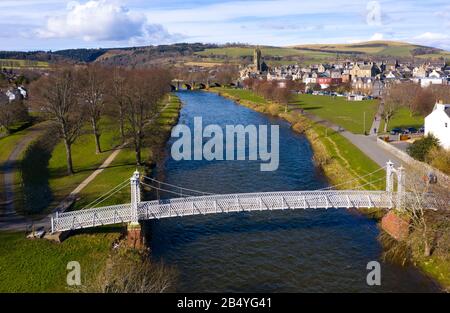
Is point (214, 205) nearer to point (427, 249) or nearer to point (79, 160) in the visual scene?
point (427, 249)

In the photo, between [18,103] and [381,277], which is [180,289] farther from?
[18,103]

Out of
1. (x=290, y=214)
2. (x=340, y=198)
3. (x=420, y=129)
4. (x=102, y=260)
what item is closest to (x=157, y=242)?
(x=102, y=260)

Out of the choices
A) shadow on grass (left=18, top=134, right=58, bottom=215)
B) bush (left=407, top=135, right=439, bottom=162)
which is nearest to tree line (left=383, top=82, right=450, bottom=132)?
bush (left=407, top=135, right=439, bottom=162)

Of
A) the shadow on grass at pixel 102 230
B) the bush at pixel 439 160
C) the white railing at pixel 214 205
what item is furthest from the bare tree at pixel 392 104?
the shadow on grass at pixel 102 230

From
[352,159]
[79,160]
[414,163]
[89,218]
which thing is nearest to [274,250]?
[89,218]

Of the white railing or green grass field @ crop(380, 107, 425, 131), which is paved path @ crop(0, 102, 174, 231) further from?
green grass field @ crop(380, 107, 425, 131)
